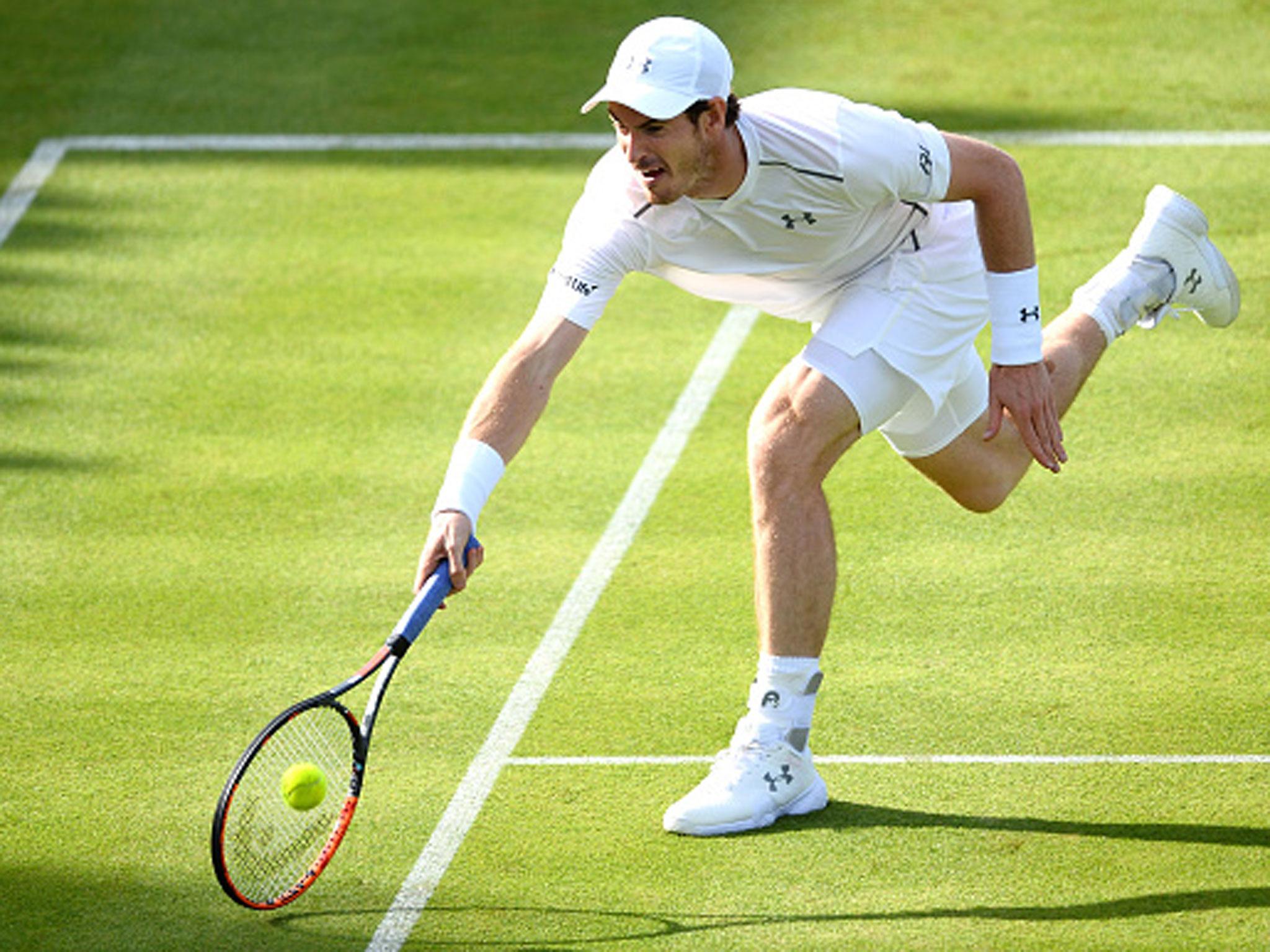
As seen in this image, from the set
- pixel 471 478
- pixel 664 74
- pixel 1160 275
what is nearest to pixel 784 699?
pixel 471 478

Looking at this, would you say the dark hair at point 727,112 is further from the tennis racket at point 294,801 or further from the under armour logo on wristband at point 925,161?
the tennis racket at point 294,801

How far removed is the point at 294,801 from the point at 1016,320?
2.18 meters

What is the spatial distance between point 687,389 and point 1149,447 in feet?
5.74

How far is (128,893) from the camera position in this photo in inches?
204

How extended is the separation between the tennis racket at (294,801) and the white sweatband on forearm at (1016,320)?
60.6 inches

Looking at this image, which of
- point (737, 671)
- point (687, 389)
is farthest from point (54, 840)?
point (687, 389)

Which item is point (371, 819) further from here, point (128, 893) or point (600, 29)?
point (600, 29)

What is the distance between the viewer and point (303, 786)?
191 inches

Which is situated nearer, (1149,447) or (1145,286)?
(1145,286)

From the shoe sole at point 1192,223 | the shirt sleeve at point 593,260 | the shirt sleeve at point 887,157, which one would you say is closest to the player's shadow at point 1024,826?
the shirt sleeve at point 593,260

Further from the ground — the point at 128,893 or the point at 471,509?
the point at 471,509

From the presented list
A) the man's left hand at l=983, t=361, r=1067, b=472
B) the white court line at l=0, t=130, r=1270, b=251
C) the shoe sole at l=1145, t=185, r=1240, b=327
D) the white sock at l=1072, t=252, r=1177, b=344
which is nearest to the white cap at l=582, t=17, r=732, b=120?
the man's left hand at l=983, t=361, r=1067, b=472

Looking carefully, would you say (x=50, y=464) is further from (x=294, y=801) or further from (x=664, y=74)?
(x=664, y=74)

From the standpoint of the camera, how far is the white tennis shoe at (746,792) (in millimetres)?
5270
